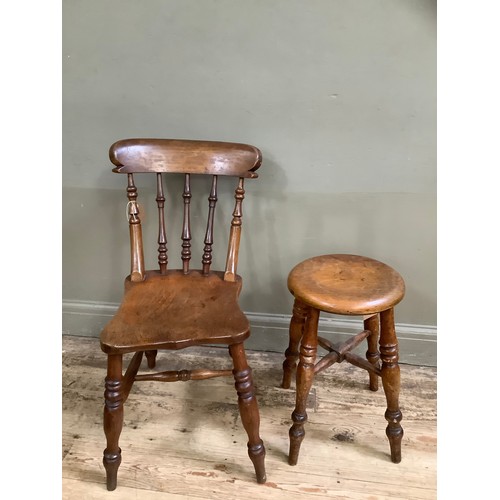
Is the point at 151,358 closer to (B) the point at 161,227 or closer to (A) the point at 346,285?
(B) the point at 161,227

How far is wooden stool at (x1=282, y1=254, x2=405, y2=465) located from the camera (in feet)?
4.32

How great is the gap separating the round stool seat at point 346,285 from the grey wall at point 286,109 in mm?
325

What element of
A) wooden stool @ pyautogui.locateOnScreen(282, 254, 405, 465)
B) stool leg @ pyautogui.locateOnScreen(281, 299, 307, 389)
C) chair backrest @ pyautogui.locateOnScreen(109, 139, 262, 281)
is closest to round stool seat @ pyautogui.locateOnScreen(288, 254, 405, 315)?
wooden stool @ pyautogui.locateOnScreen(282, 254, 405, 465)

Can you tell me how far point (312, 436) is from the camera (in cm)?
155

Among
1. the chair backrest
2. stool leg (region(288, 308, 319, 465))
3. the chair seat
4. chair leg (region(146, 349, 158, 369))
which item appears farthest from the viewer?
chair leg (region(146, 349, 158, 369))

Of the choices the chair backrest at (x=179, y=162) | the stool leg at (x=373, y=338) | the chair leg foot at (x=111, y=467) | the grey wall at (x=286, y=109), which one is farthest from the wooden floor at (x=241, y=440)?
the chair backrest at (x=179, y=162)

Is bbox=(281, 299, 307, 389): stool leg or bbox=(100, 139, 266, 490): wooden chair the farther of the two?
bbox=(281, 299, 307, 389): stool leg

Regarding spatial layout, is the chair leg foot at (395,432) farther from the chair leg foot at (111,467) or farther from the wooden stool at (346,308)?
the chair leg foot at (111,467)

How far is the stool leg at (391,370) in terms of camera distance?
4.56ft

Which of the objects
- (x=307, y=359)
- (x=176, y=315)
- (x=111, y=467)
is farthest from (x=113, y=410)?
(x=307, y=359)

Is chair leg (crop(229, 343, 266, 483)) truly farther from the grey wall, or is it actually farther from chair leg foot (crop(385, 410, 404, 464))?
the grey wall

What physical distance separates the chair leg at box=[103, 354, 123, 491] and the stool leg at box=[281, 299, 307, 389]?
63cm

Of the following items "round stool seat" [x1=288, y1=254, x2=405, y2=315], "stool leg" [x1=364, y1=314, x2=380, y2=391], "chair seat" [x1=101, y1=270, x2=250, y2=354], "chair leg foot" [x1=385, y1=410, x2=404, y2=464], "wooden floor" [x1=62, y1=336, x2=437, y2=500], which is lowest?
"wooden floor" [x1=62, y1=336, x2=437, y2=500]

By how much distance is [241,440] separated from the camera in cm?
153
